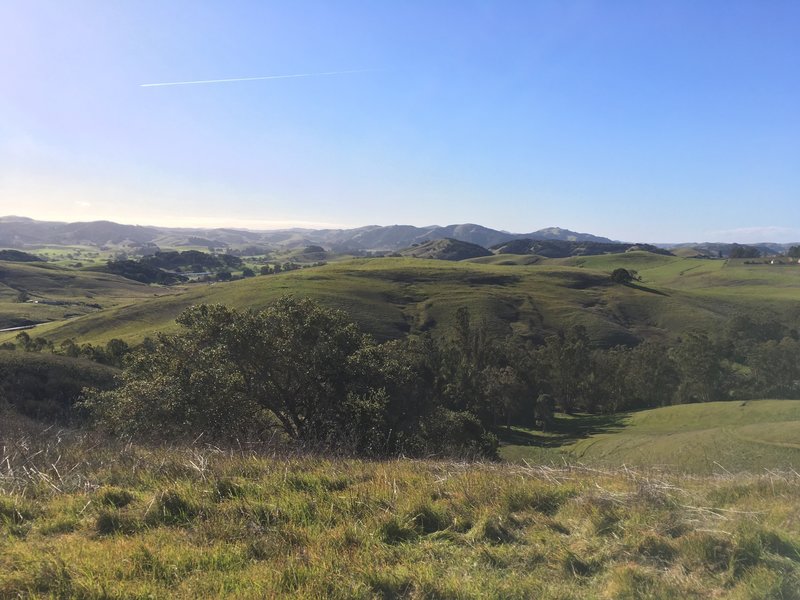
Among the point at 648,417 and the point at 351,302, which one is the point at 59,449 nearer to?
the point at 648,417

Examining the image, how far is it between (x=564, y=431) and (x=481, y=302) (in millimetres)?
75377

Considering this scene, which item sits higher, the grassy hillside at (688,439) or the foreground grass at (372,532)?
the foreground grass at (372,532)

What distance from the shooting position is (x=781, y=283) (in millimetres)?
176000

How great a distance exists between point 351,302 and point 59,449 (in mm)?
120331

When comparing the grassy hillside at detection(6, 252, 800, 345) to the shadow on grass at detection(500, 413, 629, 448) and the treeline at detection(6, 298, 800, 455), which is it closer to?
the shadow on grass at detection(500, 413, 629, 448)

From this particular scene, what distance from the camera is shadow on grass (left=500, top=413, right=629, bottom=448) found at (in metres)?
57.8

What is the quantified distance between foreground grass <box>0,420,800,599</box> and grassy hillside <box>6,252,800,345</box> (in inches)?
4070

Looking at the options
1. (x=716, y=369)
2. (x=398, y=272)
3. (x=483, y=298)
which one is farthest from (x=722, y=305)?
(x=398, y=272)

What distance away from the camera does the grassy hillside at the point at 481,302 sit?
123 m

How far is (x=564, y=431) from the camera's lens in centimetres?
6438

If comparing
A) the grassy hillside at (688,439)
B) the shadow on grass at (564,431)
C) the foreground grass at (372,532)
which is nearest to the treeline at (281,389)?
the foreground grass at (372,532)

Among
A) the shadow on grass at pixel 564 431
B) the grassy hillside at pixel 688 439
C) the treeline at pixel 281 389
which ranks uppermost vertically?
the treeline at pixel 281 389

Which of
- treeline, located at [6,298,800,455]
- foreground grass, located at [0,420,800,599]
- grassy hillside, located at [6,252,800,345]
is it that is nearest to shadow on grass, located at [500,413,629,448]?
treeline, located at [6,298,800,455]

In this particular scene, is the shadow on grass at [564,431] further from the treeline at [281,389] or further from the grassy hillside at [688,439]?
the treeline at [281,389]
